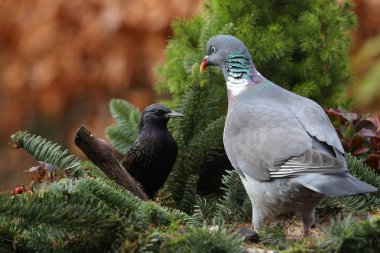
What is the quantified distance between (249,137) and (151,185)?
70cm

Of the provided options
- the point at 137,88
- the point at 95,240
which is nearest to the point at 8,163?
the point at 137,88

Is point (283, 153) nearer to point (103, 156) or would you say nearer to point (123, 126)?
point (103, 156)

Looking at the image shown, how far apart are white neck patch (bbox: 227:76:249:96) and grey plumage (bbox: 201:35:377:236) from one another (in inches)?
2.0

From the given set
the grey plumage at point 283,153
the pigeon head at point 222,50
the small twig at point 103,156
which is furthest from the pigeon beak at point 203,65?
the small twig at point 103,156

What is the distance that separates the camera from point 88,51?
7762 millimetres

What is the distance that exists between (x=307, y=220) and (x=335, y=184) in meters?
0.40

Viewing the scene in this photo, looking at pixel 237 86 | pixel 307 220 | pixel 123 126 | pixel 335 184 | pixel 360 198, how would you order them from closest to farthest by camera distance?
pixel 335 184 < pixel 307 220 < pixel 360 198 < pixel 237 86 < pixel 123 126

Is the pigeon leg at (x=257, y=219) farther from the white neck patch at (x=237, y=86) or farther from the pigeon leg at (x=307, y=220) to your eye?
the white neck patch at (x=237, y=86)

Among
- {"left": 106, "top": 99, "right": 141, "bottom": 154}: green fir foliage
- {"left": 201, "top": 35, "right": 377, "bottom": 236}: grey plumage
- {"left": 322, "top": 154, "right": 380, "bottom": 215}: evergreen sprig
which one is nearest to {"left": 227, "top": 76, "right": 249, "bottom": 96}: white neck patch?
{"left": 201, "top": 35, "right": 377, "bottom": 236}: grey plumage

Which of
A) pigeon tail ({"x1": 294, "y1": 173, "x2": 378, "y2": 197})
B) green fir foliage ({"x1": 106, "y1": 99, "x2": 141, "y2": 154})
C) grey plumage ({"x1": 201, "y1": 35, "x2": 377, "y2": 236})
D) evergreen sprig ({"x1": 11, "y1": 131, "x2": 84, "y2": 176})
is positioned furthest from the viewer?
green fir foliage ({"x1": 106, "y1": 99, "x2": 141, "y2": 154})

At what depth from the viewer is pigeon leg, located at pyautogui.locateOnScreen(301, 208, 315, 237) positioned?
324 cm

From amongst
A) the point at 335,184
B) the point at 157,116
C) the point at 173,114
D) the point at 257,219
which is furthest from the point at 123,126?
the point at 335,184

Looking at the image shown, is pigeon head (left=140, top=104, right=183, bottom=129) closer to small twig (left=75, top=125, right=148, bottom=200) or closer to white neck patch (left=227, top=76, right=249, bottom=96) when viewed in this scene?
white neck patch (left=227, top=76, right=249, bottom=96)

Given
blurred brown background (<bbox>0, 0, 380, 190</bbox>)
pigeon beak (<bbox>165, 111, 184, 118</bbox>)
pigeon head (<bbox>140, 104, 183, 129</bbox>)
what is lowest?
pigeon beak (<bbox>165, 111, 184, 118</bbox>)
